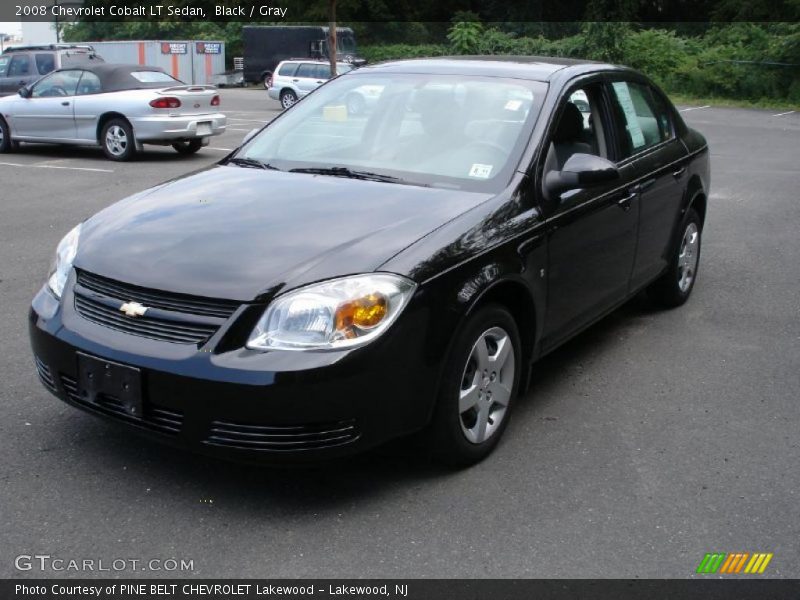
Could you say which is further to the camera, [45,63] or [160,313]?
[45,63]

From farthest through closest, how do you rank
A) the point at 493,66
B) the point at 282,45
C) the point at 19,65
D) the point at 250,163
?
1. the point at 282,45
2. the point at 19,65
3. the point at 493,66
4. the point at 250,163

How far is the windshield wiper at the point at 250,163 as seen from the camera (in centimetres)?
477

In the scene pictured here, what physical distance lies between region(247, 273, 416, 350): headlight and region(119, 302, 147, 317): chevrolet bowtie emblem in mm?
459

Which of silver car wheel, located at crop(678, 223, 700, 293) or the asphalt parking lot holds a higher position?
silver car wheel, located at crop(678, 223, 700, 293)

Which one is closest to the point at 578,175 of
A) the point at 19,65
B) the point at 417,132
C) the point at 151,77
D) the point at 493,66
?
the point at 417,132

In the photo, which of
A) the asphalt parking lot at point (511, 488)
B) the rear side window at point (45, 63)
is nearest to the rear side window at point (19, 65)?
the rear side window at point (45, 63)

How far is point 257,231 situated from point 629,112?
272 cm

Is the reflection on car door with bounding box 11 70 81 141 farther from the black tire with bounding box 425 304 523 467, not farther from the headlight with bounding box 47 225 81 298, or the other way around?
the black tire with bounding box 425 304 523 467

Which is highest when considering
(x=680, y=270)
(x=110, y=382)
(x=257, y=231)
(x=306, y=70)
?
(x=257, y=231)

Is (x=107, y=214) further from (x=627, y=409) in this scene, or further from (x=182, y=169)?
(x=182, y=169)

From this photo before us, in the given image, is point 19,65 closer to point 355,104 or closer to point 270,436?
point 355,104

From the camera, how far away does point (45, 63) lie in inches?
837

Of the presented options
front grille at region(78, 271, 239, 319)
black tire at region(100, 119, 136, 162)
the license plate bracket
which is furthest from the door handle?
black tire at region(100, 119, 136, 162)

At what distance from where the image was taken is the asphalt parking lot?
331 centimetres
